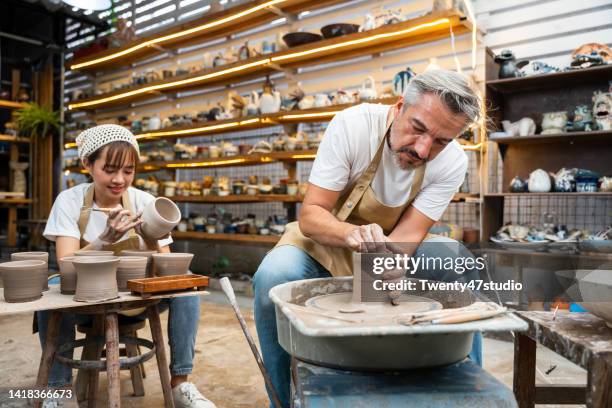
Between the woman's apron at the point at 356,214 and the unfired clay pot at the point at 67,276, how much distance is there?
0.74 m

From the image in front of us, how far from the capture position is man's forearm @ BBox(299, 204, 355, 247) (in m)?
1.62

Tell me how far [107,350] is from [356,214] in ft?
3.39

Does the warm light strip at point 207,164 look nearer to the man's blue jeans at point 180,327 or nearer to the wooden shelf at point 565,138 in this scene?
the wooden shelf at point 565,138

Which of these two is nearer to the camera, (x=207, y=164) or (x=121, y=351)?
(x=121, y=351)

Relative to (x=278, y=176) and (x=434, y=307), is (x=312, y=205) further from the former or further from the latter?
(x=278, y=176)

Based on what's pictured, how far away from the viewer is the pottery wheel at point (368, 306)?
1.21 metres

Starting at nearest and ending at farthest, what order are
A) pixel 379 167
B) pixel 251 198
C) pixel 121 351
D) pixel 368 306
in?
pixel 368 306, pixel 379 167, pixel 121 351, pixel 251 198

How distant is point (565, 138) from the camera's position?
3484 mm

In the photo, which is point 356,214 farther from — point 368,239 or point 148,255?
point 148,255

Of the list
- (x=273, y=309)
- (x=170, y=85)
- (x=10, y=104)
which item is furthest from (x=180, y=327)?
(x=10, y=104)

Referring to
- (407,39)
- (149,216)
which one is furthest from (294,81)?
(149,216)

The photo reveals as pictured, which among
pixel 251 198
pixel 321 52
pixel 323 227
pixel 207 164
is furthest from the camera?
pixel 207 164

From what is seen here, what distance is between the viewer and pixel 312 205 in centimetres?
179

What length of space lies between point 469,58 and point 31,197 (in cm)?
715
